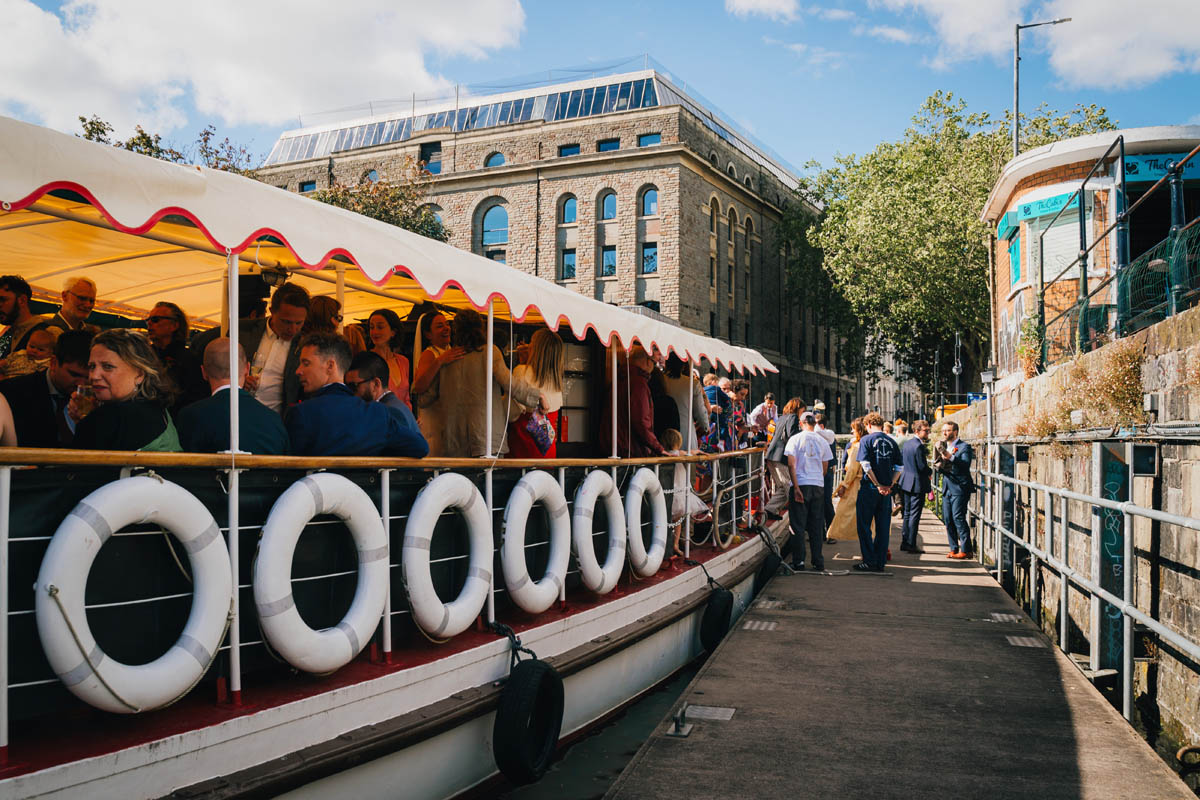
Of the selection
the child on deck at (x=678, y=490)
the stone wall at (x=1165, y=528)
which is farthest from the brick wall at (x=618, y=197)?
the stone wall at (x=1165, y=528)

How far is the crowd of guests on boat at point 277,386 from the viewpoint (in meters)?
3.52

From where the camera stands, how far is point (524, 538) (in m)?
5.44

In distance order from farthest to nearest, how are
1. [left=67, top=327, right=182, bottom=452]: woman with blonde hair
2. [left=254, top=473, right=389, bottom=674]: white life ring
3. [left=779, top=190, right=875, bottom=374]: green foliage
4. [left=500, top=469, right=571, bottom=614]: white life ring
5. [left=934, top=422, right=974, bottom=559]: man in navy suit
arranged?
[left=779, top=190, right=875, bottom=374]: green foliage → [left=934, top=422, right=974, bottom=559]: man in navy suit → [left=500, top=469, right=571, bottom=614]: white life ring → [left=254, top=473, right=389, bottom=674]: white life ring → [left=67, top=327, right=182, bottom=452]: woman with blonde hair

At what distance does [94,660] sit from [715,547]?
7196 mm

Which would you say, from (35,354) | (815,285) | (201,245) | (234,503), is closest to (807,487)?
(201,245)

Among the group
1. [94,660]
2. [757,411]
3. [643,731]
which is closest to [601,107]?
[757,411]

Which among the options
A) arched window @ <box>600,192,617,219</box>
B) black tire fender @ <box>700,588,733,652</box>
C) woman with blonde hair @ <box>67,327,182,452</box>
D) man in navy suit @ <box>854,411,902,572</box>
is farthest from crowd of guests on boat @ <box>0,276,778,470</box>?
arched window @ <box>600,192,617,219</box>

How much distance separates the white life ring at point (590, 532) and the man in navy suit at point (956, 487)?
746 cm

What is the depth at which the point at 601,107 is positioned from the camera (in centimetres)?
4497

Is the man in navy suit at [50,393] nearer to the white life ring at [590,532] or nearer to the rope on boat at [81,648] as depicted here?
the rope on boat at [81,648]

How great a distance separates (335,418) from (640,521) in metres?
3.40

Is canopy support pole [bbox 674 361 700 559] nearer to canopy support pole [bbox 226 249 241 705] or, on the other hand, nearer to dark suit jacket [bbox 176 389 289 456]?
dark suit jacket [bbox 176 389 289 456]

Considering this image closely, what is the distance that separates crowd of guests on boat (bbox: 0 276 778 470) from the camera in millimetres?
3523

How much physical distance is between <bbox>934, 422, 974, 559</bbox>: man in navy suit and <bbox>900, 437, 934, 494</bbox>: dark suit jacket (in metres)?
0.27
